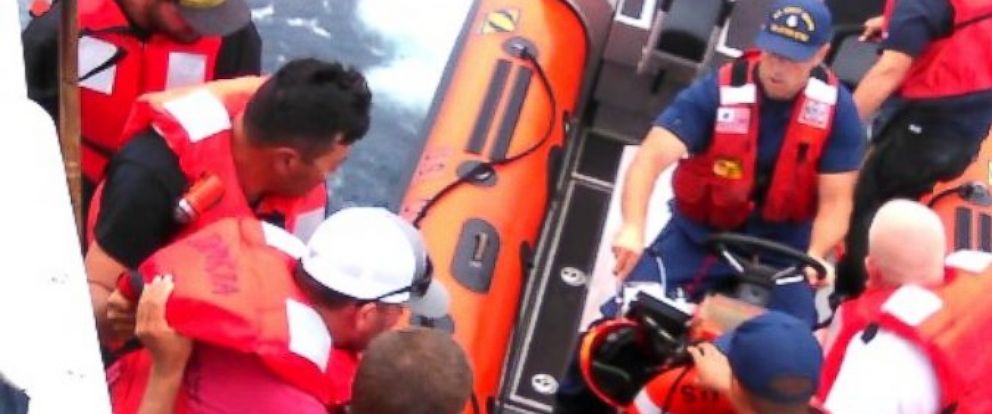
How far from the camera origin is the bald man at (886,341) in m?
2.78

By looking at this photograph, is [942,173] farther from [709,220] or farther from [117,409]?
[117,409]

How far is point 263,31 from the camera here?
589 cm

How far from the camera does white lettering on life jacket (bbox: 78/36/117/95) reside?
2.94 metres

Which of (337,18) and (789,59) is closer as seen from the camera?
(789,59)

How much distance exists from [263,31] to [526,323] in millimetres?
2329

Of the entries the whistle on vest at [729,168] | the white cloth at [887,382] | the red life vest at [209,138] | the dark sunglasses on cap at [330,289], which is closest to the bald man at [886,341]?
the white cloth at [887,382]

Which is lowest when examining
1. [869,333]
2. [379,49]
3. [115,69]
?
[379,49]

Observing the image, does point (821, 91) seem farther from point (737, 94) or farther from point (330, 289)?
point (330, 289)

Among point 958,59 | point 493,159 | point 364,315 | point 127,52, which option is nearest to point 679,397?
point 364,315

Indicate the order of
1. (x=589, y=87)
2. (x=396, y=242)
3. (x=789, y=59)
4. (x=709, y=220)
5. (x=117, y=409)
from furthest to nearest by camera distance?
(x=589, y=87) < (x=709, y=220) < (x=789, y=59) < (x=396, y=242) < (x=117, y=409)

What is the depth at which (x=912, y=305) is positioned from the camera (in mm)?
2881

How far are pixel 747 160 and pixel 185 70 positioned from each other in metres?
1.24

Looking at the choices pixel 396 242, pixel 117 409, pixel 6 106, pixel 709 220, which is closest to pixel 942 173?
pixel 709 220

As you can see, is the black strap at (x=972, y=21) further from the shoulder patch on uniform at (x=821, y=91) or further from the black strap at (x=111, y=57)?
the black strap at (x=111, y=57)
